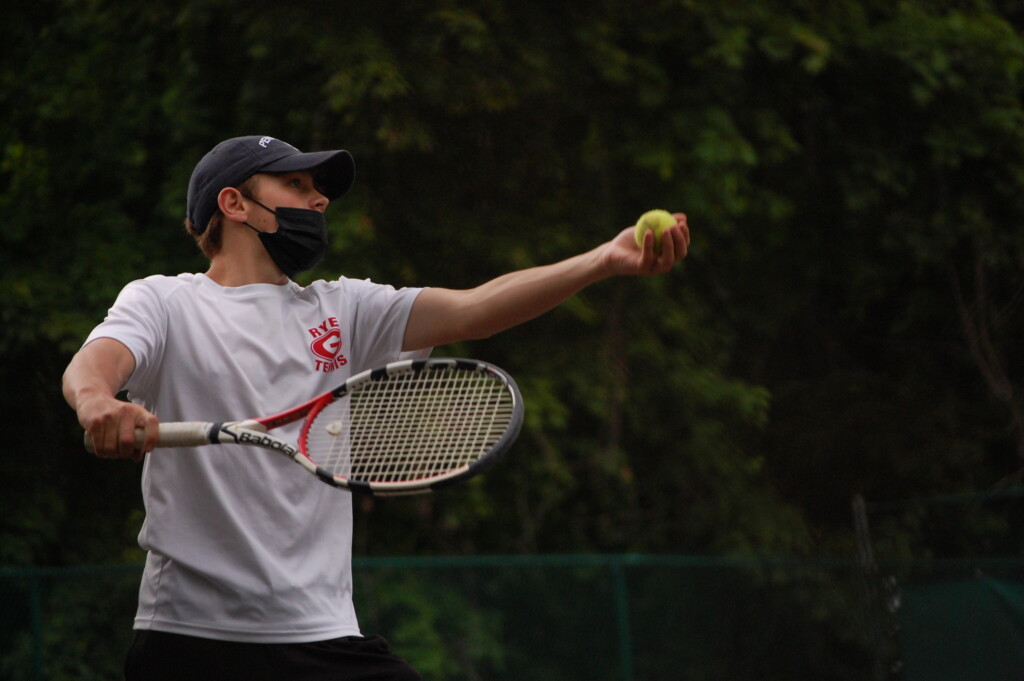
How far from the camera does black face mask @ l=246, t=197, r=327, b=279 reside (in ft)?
9.99

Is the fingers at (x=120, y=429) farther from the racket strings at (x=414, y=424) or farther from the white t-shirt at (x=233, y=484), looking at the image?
the racket strings at (x=414, y=424)

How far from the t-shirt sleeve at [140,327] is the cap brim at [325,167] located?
1.52 feet

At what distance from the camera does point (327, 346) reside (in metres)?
2.97

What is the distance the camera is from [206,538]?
8.90 ft

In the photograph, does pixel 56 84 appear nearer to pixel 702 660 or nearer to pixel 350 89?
pixel 350 89

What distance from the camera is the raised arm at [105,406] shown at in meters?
2.35

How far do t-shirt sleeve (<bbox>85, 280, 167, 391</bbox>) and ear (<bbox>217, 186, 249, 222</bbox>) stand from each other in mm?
321

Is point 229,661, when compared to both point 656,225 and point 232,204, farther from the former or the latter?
point 656,225

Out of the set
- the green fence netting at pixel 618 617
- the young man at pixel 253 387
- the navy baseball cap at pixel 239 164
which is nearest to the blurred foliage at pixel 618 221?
the green fence netting at pixel 618 617

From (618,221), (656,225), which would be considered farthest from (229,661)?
(618,221)

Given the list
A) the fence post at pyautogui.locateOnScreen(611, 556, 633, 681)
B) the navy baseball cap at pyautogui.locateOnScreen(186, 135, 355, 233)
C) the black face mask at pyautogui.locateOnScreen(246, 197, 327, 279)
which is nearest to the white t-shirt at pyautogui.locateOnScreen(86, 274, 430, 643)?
the black face mask at pyautogui.locateOnScreen(246, 197, 327, 279)

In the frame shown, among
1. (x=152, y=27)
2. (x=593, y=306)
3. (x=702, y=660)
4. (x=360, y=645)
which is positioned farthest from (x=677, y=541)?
(x=360, y=645)

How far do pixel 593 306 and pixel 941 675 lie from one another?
162 inches

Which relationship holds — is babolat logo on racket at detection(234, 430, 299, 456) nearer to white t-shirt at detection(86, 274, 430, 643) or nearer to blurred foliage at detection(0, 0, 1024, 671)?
white t-shirt at detection(86, 274, 430, 643)
